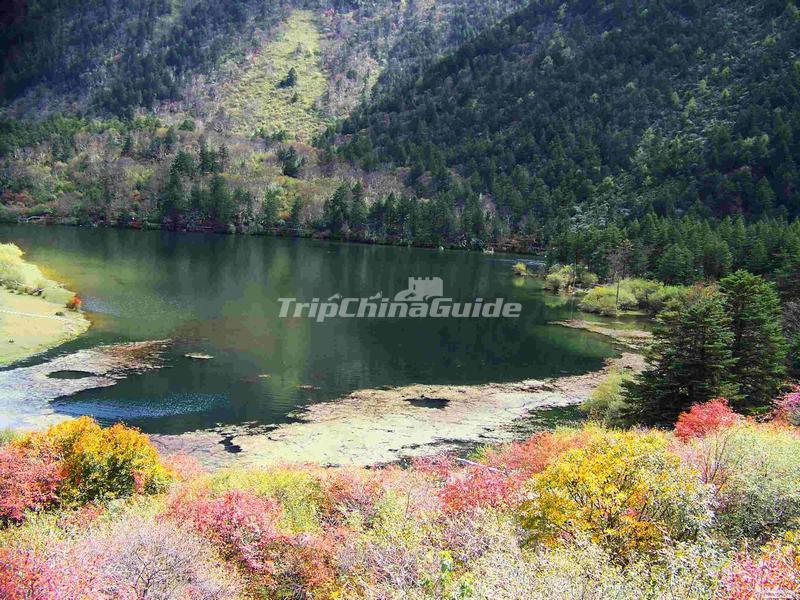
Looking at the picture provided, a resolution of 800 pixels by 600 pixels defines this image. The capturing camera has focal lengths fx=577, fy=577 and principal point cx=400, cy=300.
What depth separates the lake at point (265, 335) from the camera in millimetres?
46938

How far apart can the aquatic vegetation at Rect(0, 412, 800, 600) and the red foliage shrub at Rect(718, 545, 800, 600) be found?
0.05 meters

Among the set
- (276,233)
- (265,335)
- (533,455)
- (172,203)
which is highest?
(172,203)

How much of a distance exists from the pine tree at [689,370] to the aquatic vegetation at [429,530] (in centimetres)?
1488

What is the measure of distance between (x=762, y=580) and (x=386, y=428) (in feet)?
110

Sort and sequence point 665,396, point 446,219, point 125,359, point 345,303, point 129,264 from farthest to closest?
point 446,219 < point 129,264 < point 345,303 < point 125,359 < point 665,396

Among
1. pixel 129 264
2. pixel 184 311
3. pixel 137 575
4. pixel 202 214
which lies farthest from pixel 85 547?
pixel 202 214

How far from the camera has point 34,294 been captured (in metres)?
74.2

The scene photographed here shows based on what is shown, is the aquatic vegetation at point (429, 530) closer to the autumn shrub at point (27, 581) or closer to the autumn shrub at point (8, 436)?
the autumn shrub at point (27, 581)

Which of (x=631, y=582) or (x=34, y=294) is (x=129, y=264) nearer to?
(x=34, y=294)

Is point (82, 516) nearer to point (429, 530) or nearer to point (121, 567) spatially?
point (121, 567)

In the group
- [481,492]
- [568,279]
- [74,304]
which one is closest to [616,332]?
[568,279]

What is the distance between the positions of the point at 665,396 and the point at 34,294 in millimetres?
74211

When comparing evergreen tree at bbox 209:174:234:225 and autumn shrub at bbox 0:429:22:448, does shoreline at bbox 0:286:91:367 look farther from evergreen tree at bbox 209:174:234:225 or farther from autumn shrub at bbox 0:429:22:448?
evergreen tree at bbox 209:174:234:225

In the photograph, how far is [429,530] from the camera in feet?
59.2
